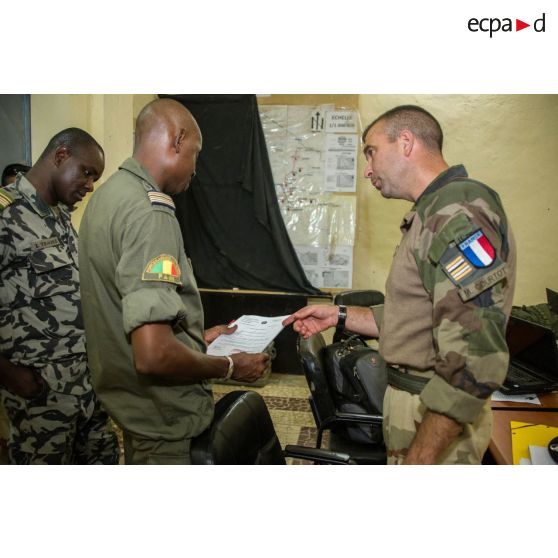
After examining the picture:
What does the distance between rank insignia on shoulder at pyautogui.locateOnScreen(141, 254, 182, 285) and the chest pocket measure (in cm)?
83

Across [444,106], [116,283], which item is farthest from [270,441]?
[444,106]

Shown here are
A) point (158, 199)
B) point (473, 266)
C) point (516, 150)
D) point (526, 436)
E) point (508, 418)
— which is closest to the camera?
point (473, 266)

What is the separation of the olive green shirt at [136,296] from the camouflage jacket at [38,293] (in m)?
0.53

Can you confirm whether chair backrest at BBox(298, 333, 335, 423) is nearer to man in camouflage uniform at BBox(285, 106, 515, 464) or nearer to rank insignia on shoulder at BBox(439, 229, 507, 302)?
man in camouflage uniform at BBox(285, 106, 515, 464)

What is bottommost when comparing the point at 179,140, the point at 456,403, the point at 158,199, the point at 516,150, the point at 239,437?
the point at 239,437

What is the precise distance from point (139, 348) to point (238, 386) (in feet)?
7.97

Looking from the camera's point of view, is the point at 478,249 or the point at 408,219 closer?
the point at 478,249

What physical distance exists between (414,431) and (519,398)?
64 cm

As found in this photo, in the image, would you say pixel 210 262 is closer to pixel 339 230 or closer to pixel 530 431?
pixel 339 230

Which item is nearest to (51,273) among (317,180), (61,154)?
(61,154)

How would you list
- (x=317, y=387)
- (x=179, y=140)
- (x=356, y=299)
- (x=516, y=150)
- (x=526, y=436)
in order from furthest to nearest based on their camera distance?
(x=516, y=150) < (x=356, y=299) < (x=317, y=387) < (x=526, y=436) < (x=179, y=140)

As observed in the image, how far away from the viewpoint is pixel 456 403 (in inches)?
39.5

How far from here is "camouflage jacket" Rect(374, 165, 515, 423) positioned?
3.27 ft

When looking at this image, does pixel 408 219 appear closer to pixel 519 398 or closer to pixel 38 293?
pixel 519 398
